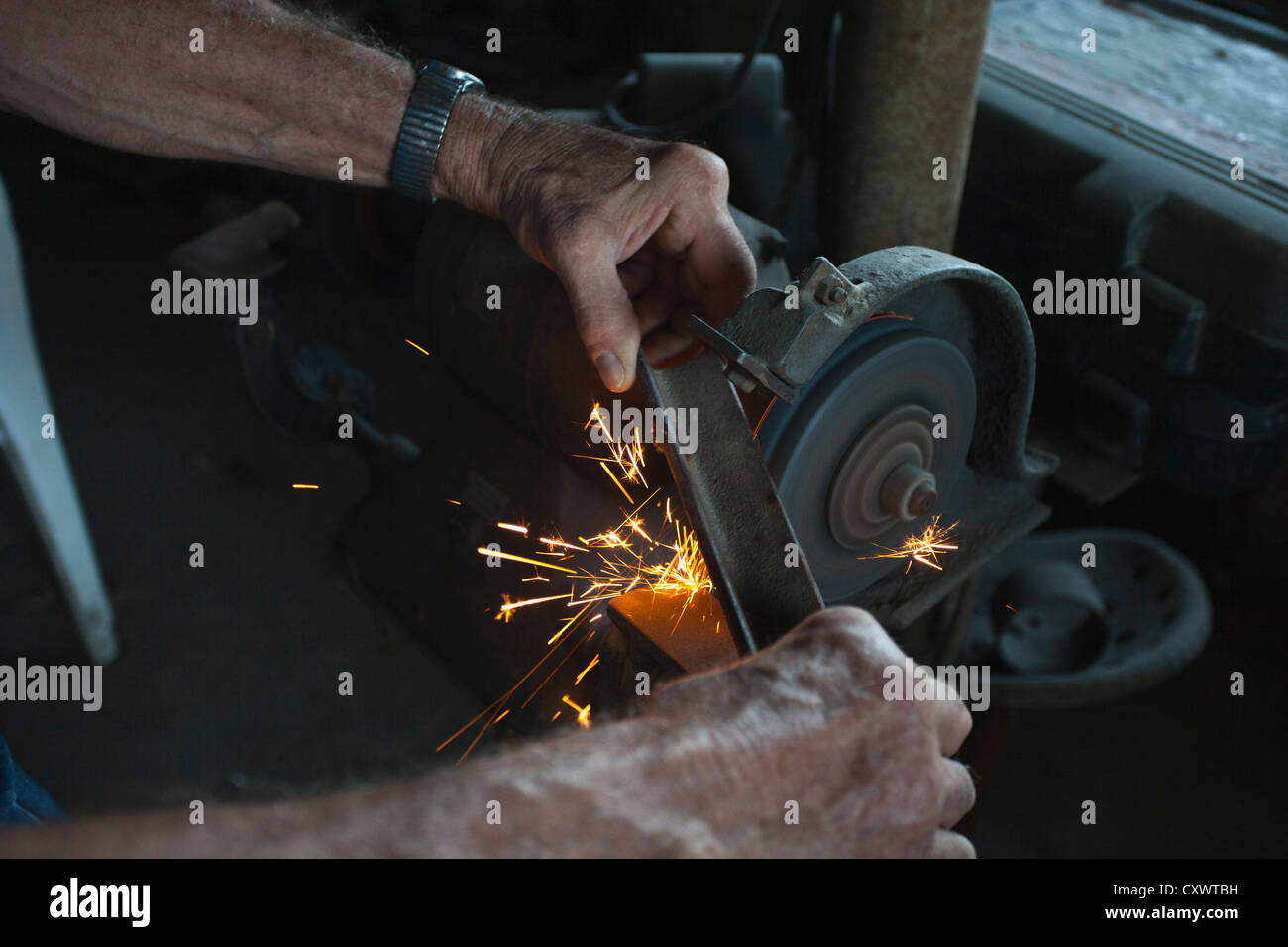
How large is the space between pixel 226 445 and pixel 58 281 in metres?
1.30

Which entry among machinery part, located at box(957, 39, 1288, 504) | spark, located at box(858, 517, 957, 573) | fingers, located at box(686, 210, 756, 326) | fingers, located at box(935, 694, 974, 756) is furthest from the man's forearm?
machinery part, located at box(957, 39, 1288, 504)

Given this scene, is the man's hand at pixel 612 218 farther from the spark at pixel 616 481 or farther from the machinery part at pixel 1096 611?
the machinery part at pixel 1096 611

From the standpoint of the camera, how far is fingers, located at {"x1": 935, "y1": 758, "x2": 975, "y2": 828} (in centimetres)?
86

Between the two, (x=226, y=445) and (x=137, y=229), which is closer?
(x=226, y=445)

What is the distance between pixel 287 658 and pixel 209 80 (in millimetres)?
1477

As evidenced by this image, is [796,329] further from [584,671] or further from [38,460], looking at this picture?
[38,460]

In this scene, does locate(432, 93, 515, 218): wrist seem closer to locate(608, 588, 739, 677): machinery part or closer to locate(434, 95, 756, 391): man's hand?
locate(434, 95, 756, 391): man's hand

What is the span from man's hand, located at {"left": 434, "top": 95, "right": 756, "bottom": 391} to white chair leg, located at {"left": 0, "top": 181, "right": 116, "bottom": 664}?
1.01 meters

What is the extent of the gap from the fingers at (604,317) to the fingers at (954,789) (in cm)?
54

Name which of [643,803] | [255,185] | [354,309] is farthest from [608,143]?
[255,185]

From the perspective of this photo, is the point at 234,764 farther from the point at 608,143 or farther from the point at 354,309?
the point at 354,309

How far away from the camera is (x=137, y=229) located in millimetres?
3953

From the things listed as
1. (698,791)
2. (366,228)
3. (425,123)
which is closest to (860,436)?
(698,791)

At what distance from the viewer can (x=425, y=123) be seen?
1352 mm
